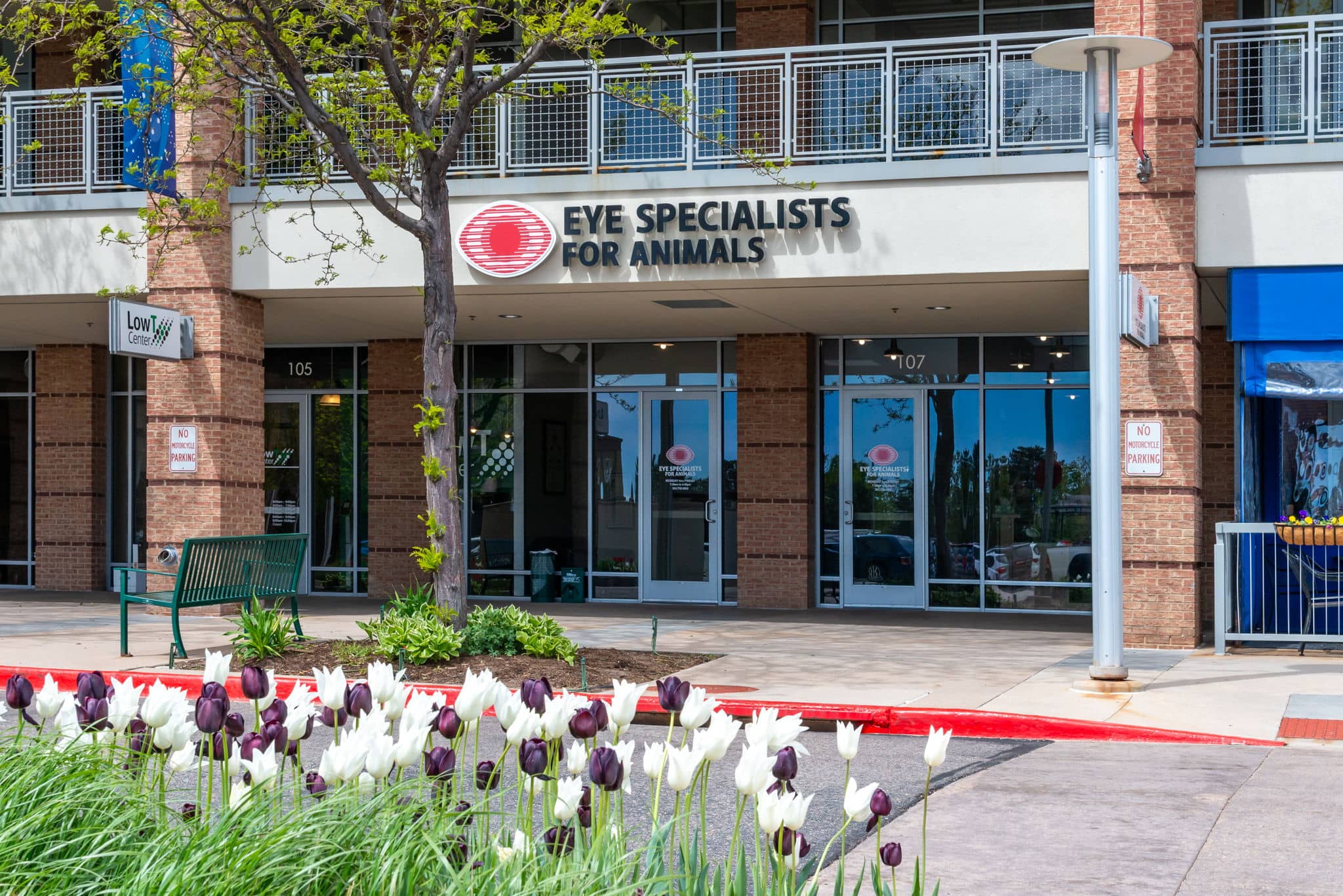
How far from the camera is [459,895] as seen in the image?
2.98 m

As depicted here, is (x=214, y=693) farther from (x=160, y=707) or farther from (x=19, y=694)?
(x=19, y=694)

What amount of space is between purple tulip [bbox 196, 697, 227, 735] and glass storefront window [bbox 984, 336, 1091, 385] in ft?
52.2

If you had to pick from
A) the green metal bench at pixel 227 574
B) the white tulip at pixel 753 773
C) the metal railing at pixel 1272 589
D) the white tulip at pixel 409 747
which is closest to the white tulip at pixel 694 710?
the white tulip at pixel 753 773

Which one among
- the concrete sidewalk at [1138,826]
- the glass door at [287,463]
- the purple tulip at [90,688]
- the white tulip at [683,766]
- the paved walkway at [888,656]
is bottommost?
the concrete sidewalk at [1138,826]

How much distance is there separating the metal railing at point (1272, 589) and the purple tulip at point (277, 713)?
11.4m

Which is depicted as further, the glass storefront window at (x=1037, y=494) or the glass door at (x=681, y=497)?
the glass door at (x=681, y=497)

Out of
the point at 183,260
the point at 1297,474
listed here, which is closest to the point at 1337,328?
the point at 1297,474

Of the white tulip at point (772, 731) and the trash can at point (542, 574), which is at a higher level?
the white tulip at point (772, 731)

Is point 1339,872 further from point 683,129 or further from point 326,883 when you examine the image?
point 683,129

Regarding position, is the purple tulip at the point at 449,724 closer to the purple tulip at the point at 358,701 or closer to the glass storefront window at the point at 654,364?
the purple tulip at the point at 358,701

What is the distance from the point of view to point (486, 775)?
3.39 metres

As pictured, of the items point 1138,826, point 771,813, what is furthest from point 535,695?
point 1138,826

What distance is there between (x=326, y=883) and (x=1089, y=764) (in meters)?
6.11

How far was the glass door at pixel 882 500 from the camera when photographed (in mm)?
18594
